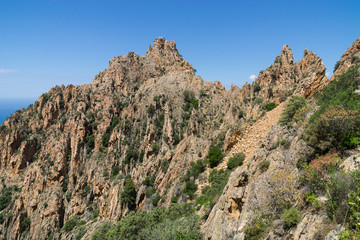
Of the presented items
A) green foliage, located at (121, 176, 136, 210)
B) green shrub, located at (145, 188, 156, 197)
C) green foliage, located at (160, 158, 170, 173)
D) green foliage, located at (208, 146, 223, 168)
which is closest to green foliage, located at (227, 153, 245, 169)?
green foliage, located at (208, 146, 223, 168)

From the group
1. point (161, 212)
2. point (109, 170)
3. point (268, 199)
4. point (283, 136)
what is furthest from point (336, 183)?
point (109, 170)

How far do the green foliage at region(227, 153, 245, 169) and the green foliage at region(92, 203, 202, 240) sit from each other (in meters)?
6.61

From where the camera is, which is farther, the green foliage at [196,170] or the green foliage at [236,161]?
the green foliage at [196,170]

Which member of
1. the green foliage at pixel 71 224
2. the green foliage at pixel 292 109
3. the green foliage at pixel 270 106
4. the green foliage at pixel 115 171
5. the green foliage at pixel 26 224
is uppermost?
the green foliage at pixel 270 106

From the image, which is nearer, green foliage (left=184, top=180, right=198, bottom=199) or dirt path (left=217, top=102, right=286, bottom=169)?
dirt path (left=217, top=102, right=286, bottom=169)

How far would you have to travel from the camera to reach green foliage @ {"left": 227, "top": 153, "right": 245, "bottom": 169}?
21.6 metres

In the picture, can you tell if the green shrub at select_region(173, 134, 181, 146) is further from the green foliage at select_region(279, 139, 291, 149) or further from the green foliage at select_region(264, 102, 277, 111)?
the green foliage at select_region(279, 139, 291, 149)

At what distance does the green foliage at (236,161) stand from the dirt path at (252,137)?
21.1 inches

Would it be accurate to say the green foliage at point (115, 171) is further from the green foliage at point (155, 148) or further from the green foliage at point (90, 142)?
the green foliage at point (90, 142)

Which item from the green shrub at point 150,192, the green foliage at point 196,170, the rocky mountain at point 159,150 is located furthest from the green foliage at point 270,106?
the green shrub at point 150,192

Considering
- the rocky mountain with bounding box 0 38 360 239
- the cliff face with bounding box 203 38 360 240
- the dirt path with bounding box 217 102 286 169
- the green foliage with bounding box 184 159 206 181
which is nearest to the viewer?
the cliff face with bounding box 203 38 360 240

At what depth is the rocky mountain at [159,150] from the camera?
40.8 feet

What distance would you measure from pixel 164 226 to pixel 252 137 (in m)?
13.9

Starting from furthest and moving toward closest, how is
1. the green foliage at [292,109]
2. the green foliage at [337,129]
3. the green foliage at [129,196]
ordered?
1. the green foliage at [129,196]
2. the green foliage at [292,109]
3. the green foliage at [337,129]
